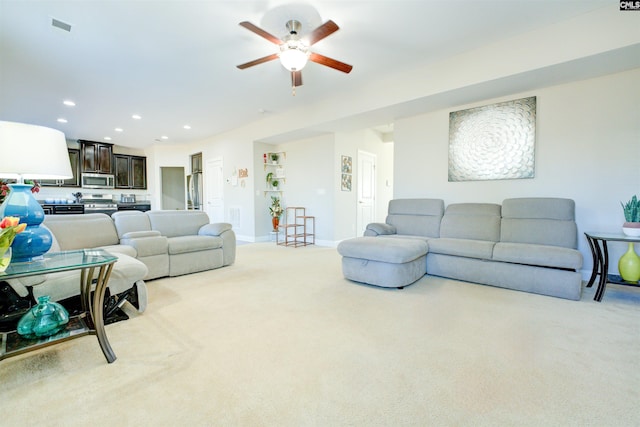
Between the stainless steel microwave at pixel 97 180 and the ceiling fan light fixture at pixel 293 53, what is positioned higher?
the ceiling fan light fixture at pixel 293 53

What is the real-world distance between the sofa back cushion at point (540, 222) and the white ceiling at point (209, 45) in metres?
1.89

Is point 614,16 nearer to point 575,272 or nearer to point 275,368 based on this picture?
point 575,272

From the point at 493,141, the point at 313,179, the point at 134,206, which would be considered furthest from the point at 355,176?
the point at 134,206

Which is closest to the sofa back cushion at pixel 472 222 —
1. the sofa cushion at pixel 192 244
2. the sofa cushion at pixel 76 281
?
the sofa cushion at pixel 192 244

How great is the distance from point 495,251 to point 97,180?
9264 millimetres

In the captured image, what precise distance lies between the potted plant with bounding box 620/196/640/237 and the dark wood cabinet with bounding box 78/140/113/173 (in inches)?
408

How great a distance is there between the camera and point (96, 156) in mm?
7707

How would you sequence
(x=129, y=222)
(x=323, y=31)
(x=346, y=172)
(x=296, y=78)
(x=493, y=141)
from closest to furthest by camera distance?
(x=323, y=31) < (x=296, y=78) < (x=129, y=222) < (x=493, y=141) < (x=346, y=172)

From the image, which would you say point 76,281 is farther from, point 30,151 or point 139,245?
point 139,245

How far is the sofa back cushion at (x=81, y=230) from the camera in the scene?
9.87ft

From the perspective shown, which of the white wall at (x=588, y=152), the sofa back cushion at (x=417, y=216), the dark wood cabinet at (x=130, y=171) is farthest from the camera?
the dark wood cabinet at (x=130, y=171)

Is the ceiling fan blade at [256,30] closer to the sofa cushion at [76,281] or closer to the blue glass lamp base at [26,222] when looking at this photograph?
the blue glass lamp base at [26,222]

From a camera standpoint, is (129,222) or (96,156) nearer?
(129,222)

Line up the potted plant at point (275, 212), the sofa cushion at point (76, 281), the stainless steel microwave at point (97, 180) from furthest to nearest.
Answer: the stainless steel microwave at point (97, 180)
the potted plant at point (275, 212)
the sofa cushion at point (76, 281)
